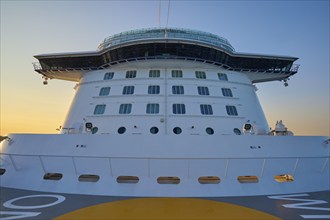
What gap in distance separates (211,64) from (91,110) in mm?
9524

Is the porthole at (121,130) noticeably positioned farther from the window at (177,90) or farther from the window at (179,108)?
the window at (177,90)

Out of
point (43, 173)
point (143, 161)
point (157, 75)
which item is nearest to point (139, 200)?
point (143, 161)

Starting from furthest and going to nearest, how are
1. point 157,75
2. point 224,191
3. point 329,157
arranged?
point 157,75
point 329,157
point 224,191

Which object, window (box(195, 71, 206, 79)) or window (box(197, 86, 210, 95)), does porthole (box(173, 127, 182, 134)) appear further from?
window (box(195, 71, 206, 79))

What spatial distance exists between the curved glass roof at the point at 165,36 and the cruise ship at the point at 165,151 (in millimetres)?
193

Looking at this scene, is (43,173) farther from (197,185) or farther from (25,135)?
(197,185)

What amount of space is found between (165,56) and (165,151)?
8.83m

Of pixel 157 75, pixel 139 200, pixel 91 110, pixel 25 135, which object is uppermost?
pixel 157 75

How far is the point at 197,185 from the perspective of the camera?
9.34 metres

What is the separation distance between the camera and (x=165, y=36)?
16766 mm

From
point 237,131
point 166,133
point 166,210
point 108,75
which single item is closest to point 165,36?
point 108,75

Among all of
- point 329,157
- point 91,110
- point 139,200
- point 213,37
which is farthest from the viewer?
point 213,37

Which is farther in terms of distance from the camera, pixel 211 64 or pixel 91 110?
pixel 211 64

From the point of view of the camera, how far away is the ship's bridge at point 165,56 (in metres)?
16.4
